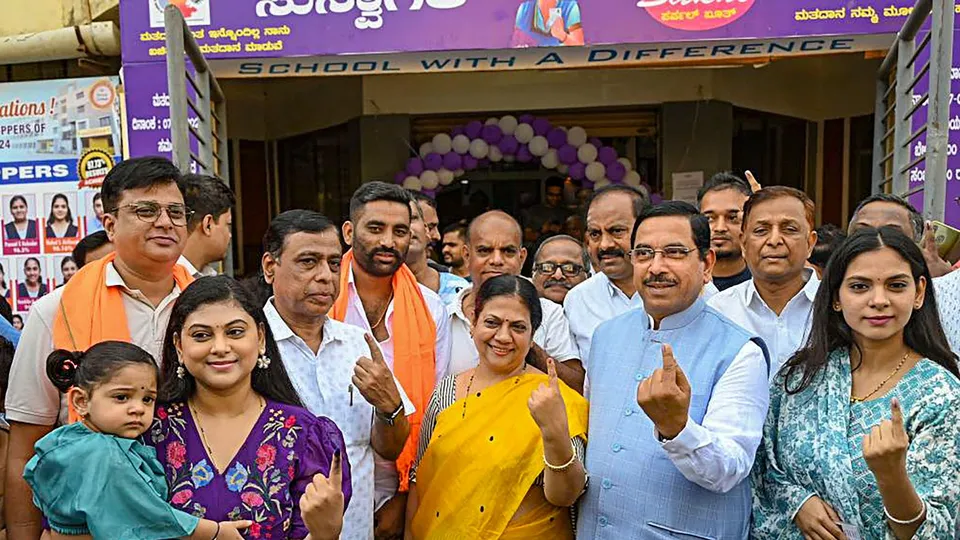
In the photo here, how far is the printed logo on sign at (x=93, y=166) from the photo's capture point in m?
5.66

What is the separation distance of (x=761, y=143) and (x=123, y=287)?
731 centimetres

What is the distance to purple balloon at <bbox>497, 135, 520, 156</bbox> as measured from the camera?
7746mm

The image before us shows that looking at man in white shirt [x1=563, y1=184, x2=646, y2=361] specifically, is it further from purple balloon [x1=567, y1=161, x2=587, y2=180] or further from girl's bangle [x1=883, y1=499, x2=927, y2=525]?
purple balloon [x1=567, y1=161, x2=587, y2=180]

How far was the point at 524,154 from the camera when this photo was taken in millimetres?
7914

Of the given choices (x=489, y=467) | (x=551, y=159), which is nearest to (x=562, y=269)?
(x=489, y=467)

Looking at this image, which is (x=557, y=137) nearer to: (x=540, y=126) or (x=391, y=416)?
(x=540, y=126)

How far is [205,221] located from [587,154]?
16.6 ft

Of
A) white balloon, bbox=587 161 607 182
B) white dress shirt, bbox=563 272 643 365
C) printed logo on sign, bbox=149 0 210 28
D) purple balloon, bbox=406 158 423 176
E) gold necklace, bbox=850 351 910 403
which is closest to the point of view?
gold necklace, bbox=850 351 910 403

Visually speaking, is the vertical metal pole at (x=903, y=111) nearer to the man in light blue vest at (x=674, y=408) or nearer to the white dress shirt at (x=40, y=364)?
the man in light blue vest at (x=674, y=408)

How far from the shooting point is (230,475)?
1.90 m

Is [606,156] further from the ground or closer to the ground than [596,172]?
further from the ground

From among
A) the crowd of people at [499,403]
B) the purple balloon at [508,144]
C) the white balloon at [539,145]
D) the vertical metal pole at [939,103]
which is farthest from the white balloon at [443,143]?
the crowd of people at [499,403]

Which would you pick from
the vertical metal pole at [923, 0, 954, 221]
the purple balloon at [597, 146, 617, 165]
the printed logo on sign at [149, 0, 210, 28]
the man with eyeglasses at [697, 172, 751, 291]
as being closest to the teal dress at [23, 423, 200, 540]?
the man with eyeglasses at [697, 172, 751, 291]

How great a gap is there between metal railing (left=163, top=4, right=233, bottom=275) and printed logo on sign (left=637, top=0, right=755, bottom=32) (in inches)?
105
